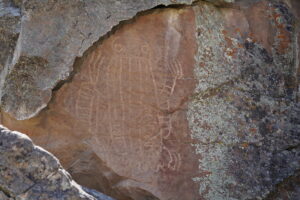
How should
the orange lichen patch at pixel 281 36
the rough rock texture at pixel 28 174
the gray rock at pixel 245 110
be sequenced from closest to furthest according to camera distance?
the rough rock texture at pixel 28 174
the gray rock at pixel 245 110
the orange lichen patch at pixel 281 36

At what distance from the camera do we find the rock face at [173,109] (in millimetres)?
4426

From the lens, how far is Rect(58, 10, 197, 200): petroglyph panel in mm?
4465

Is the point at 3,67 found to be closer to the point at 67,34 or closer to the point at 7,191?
the point at 67,34

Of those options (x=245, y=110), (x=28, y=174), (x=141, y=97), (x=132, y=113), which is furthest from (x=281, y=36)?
(x=28, y=174)

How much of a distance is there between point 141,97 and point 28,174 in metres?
1.52

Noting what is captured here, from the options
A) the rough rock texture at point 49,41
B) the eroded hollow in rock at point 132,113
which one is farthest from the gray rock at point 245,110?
the rough rock texture at point 49,41

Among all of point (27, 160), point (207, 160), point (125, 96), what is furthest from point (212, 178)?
point (27, 160)

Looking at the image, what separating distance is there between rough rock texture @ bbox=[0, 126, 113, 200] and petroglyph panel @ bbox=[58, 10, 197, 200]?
1.21 metres

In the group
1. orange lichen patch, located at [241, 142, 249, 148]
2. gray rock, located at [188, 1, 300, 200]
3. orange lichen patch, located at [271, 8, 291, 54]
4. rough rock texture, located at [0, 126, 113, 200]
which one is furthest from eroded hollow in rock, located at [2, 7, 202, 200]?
rough rock texture, located at [0, 126, 113, 200]

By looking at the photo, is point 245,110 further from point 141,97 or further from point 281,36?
point 141,97

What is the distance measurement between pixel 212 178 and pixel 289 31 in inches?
53.4

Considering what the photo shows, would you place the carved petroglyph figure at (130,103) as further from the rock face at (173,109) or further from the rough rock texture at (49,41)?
the rough rock texture at (49,41)

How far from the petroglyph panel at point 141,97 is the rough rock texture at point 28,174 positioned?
1213 millimetres

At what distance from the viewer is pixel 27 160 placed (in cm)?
321
